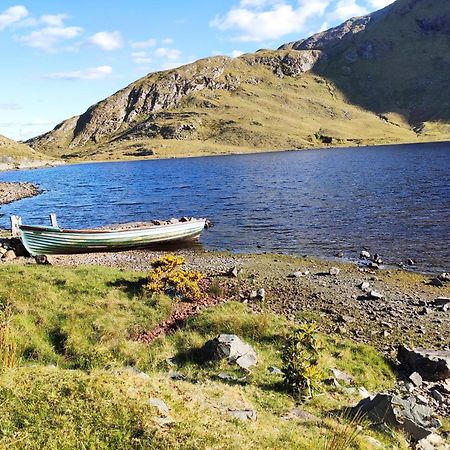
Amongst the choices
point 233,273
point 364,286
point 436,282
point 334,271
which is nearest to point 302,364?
point 364,286

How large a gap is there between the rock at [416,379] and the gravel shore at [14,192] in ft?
265

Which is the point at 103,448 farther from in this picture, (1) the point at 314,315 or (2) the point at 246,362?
(1) the point at 314,315

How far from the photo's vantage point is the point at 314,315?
66.8 feet

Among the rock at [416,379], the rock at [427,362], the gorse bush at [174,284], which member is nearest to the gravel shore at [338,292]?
the rock at [427,362]

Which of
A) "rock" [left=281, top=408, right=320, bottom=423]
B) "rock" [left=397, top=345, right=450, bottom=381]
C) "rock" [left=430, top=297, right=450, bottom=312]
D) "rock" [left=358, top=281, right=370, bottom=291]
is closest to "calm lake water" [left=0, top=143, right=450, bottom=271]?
"rock" [left=358, top=281, right=370, bottom=291]

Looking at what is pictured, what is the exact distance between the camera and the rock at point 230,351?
1451 cm

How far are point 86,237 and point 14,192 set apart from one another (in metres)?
71.8

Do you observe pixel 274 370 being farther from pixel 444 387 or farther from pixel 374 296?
pixel 374 296

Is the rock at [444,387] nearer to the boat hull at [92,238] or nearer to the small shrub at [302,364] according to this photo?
the small shrub at [302,364]

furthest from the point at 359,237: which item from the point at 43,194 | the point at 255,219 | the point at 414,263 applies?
the point at 43,194

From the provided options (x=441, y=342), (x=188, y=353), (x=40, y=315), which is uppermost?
(x=40, y=315)

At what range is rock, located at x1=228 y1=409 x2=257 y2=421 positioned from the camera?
9.75 m

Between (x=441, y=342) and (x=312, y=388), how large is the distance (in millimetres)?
7916

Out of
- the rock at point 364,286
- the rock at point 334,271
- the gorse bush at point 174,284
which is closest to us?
the gorse bush at point 174,284
